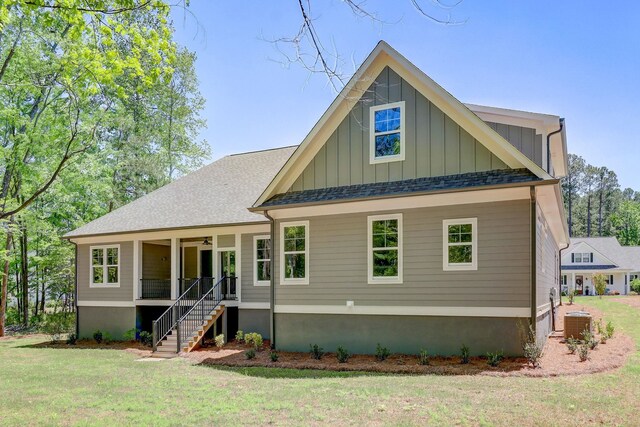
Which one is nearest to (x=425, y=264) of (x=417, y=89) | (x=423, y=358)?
(x=423, y=358)

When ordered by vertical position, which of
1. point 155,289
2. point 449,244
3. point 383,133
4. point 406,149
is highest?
point 383,133

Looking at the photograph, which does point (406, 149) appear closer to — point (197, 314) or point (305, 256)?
point (305, 256)

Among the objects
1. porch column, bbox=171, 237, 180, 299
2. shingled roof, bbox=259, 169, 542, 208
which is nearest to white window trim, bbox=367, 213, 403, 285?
shingled roof, bbox=259, 169, 542, 208

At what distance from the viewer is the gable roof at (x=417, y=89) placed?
Result: 11.7m

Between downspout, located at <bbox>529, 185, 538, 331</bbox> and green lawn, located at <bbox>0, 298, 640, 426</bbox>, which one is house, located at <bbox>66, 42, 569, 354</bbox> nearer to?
downspout, located at <bbox>529, 185, 538, 331</bbox>

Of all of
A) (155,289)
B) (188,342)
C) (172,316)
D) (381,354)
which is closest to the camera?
(381,354)

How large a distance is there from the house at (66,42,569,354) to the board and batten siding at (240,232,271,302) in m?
0.04

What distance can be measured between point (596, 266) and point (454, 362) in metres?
45.6

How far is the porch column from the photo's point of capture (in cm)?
1850

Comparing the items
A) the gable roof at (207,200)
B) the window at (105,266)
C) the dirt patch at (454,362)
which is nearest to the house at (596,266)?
the gable roof at (207,200)

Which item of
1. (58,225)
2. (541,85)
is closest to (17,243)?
(58,225)

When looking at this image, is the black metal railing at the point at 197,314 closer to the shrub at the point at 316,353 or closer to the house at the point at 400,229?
the house at the point at 400,229

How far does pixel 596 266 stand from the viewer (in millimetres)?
50844

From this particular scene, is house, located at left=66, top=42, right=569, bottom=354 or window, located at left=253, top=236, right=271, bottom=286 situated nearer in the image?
house, located at left=66, top=42, right=569, bottom=354
